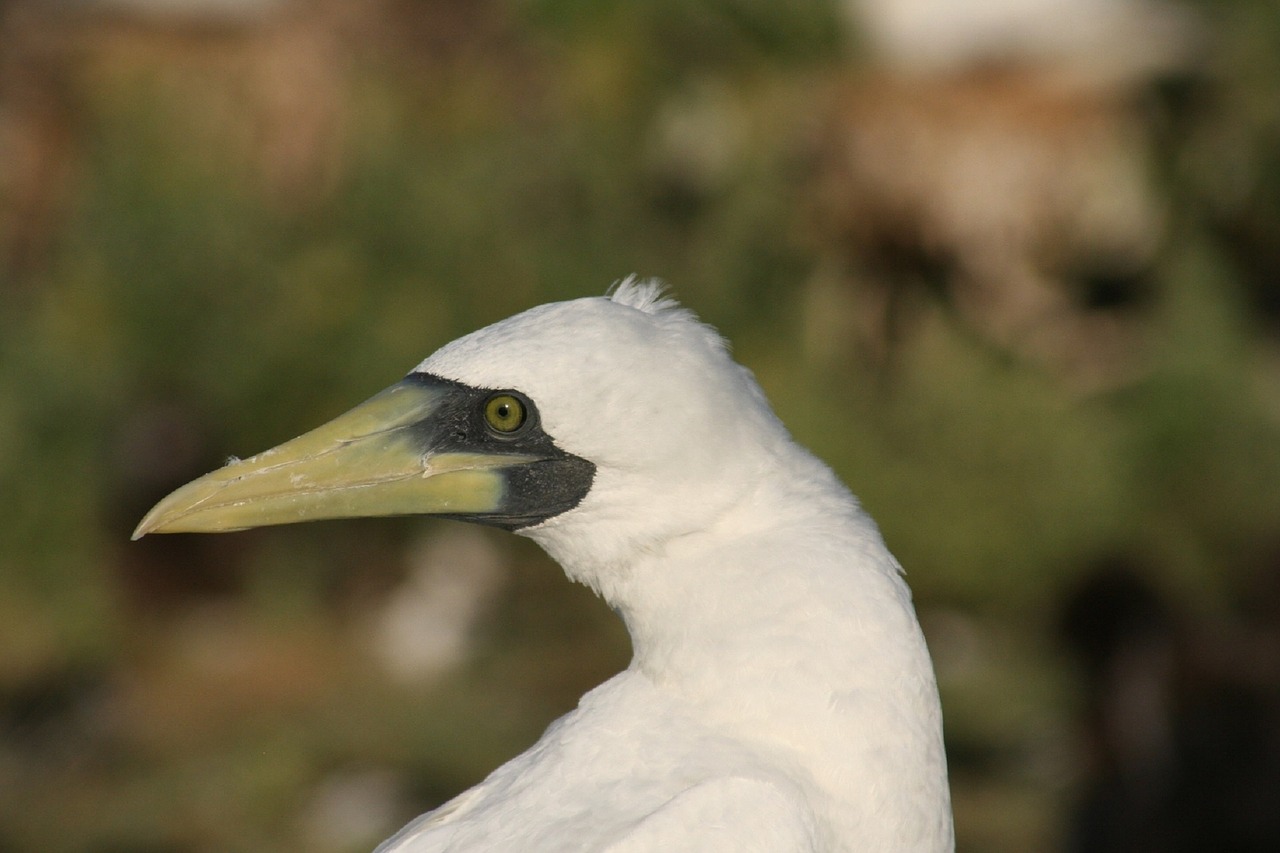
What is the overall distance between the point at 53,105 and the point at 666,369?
787 centimetres

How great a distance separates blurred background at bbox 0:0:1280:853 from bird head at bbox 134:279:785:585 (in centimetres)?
419

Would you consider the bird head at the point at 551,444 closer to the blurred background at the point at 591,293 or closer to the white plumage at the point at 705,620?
the white plumage at the point at 705,620

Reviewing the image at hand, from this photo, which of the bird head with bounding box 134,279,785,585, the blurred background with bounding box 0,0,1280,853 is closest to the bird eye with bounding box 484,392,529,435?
the bird head with bounding box 134,279,785,585

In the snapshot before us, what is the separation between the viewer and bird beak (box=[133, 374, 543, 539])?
8.05 ft

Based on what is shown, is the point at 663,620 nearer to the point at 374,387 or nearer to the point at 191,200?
the point at 374,387

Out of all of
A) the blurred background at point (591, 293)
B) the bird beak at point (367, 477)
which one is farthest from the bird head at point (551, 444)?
the blurred background at point (591, 293)

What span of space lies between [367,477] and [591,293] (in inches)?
214

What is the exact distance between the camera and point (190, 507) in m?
2.46

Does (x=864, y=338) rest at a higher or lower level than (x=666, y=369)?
lower

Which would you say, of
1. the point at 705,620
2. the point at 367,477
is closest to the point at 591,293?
the point at 367,477

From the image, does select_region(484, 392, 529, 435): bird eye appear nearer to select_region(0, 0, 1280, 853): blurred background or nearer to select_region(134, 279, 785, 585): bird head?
select_region(134, 279, 785, 585): bird head

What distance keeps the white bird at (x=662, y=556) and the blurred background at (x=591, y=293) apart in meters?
4.20

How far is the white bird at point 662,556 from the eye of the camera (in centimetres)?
226

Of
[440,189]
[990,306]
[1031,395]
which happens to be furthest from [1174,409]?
[440,189]
